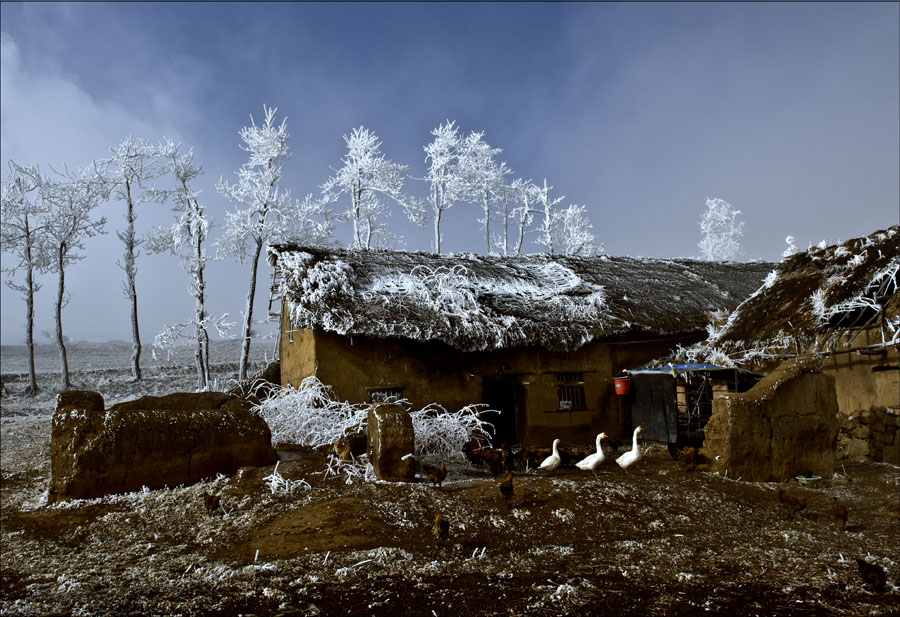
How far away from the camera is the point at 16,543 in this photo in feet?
20.1

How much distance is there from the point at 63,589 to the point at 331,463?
12.0 ft

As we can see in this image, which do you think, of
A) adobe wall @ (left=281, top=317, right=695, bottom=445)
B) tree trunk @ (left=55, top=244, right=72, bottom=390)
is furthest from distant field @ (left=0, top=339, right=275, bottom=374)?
adobe wall @ (left=281, top=317, right=695, bottom=445)

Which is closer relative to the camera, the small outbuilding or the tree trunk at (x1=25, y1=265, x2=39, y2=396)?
the small outbuilding

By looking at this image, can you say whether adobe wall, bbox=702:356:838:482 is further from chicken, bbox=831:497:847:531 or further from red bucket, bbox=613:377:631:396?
red bucket, bbox=613:377:631:396

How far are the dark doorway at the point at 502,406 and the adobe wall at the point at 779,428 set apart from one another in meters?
5.20

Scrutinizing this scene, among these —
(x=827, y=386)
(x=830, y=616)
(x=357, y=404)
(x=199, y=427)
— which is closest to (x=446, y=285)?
(x=357, y=404)

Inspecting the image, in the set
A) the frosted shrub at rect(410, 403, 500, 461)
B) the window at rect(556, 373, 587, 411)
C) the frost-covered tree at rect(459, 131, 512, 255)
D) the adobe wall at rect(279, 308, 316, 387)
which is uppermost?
the frost-covered tree at rect(459, 131, 512, 255)

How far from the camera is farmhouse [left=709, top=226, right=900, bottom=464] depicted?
371 inches

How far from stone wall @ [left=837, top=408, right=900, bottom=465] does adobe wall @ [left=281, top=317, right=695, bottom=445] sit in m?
4.25

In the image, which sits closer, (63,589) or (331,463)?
(63,589)

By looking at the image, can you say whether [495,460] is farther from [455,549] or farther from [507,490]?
[455,549]

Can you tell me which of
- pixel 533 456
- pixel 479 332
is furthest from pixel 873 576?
pixel 479 332

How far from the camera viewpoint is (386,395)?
1138 cm

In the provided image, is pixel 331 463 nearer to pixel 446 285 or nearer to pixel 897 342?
pixel 446 285
